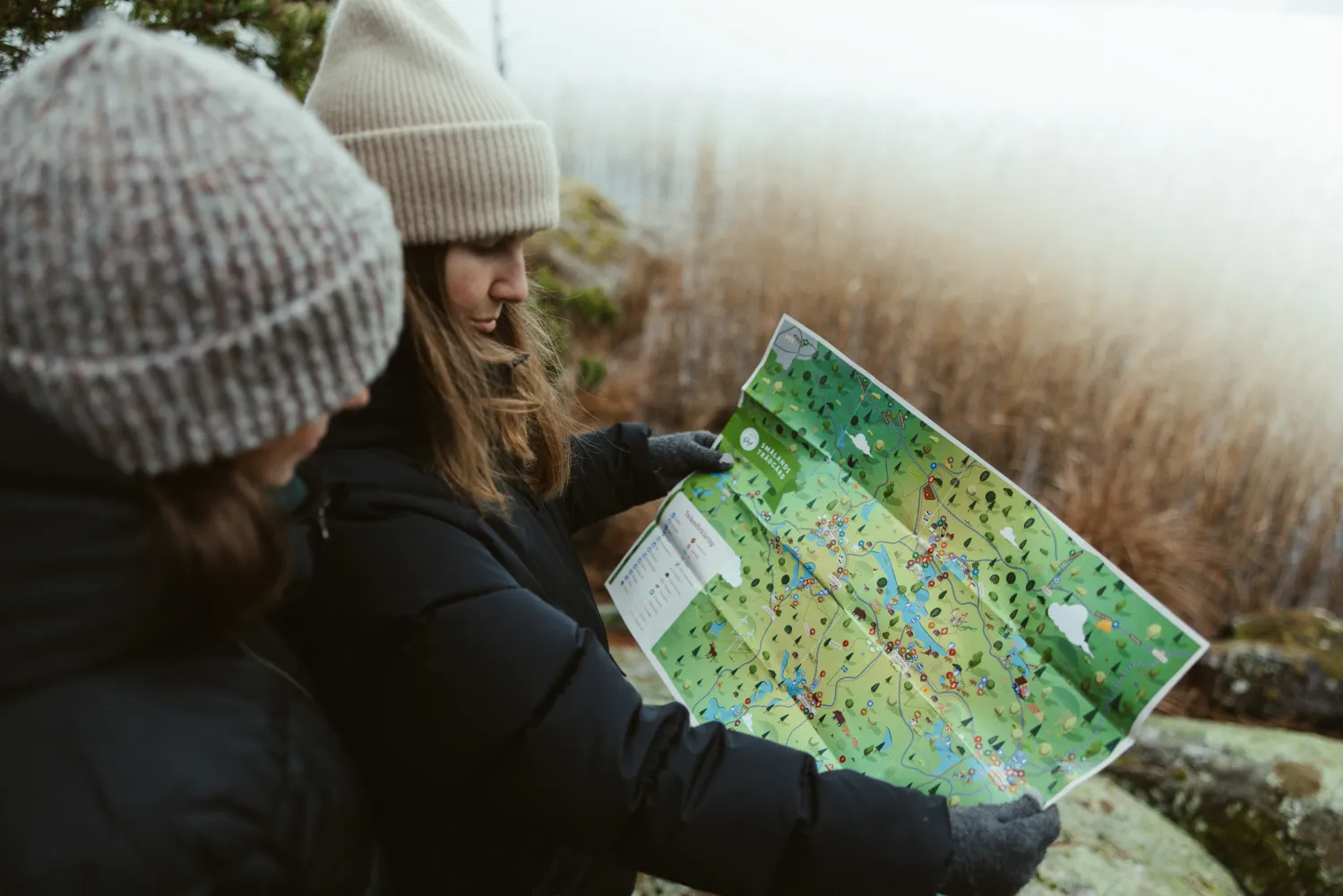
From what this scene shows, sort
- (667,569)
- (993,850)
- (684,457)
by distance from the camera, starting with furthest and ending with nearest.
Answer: (684,457) < (667,569) < (993,850)

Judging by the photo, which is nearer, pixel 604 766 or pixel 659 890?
pixel 604 766

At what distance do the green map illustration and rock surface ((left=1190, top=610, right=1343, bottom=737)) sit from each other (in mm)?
2513

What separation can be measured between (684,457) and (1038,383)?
3.26m

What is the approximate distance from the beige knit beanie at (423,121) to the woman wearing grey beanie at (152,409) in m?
0.37

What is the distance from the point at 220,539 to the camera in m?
0.79

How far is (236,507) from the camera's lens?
804mm

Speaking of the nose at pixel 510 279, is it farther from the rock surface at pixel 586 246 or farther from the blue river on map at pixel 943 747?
the rock surface at pixel 586 246

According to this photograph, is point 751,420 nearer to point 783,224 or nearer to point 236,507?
point 236,507

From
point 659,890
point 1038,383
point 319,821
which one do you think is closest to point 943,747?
point 319,821

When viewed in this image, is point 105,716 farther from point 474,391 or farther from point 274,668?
point 474,391

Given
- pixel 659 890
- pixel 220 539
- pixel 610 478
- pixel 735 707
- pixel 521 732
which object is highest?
pixel 220 539

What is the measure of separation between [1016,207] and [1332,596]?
2.53 metres

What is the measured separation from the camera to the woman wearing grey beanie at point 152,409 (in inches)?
27.1

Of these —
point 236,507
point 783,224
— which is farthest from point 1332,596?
point 236,507
